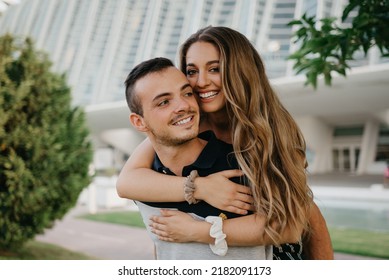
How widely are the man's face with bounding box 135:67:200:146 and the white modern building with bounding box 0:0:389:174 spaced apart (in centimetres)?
172

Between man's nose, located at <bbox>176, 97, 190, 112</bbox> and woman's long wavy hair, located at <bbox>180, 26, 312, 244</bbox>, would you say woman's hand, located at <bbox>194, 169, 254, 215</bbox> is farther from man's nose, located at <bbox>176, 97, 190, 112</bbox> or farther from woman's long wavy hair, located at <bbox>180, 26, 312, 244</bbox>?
man's nose, located at <bbox>176, 97, 190, 112</bbox>

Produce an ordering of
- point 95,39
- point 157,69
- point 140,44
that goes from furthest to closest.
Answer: point 95,39 → point 140,44 → point 157,69

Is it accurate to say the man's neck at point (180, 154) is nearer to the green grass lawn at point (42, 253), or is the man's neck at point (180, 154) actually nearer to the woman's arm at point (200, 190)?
the woman's arm at point (200, 190)

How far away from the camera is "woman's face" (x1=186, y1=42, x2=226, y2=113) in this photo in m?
1.50

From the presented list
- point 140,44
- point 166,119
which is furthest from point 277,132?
point 140,44

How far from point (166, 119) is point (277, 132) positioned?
418 millimetres

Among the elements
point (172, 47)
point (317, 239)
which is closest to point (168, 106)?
point (317, 239)

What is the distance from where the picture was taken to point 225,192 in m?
1.36

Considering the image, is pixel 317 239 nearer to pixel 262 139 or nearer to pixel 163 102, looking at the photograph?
pixel 262 139

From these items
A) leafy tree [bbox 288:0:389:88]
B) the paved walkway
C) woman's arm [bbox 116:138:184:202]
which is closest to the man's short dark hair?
woman's arm [bbox 116:138:184:202]

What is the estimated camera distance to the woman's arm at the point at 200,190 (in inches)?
53.9

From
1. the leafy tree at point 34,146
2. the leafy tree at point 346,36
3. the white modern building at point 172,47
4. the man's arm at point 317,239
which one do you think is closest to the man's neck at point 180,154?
the man's arm at point 317,239

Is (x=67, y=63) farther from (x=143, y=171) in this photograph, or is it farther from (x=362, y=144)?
(x=362, y=144)
